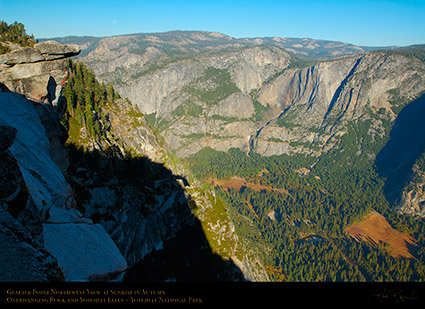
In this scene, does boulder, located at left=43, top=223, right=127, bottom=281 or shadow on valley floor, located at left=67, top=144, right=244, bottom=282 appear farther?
shadow on valley floor, located at left=67, top=144, right=244, bottom=282

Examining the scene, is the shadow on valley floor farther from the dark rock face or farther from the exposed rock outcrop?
the dark rock face

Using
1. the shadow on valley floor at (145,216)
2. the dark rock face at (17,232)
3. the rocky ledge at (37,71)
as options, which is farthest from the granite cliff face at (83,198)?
the shadow on valley floor at (145,216)

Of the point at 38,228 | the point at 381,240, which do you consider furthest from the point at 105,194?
the point at 381,240

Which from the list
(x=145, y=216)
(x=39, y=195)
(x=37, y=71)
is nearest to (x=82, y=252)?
(x=39, y=195)

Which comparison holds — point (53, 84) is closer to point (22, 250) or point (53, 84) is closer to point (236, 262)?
point (22, 250)

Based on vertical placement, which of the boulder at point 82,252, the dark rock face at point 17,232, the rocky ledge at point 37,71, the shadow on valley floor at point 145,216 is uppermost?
the rocky ledge at point 37,71

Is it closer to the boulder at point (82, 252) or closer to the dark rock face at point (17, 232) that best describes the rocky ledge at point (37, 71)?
the boulder at point (82, 252)

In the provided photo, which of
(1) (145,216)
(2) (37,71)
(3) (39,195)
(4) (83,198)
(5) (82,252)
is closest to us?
(5) (82,252)

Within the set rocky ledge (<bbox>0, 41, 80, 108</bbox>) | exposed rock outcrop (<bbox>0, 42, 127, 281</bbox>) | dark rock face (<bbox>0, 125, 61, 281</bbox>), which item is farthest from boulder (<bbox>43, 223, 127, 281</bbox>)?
rocky ledge (<bbox>0, 41, 80, 108</bbox>)

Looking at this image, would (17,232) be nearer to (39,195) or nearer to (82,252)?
(82,252)
